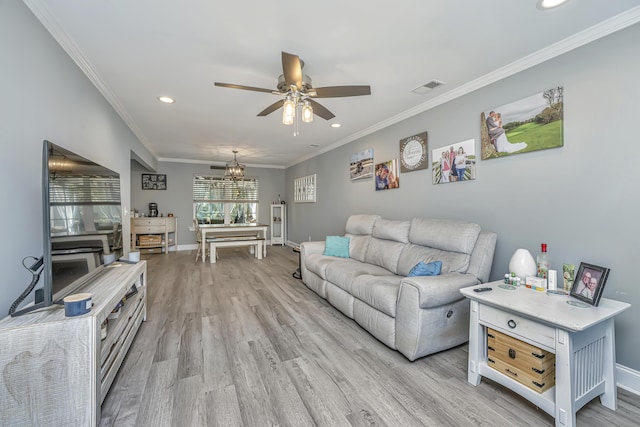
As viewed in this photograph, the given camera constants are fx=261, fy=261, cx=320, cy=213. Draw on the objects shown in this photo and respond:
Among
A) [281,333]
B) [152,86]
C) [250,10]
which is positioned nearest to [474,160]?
[250,10]

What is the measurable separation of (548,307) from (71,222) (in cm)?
294

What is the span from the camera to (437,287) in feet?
6.62

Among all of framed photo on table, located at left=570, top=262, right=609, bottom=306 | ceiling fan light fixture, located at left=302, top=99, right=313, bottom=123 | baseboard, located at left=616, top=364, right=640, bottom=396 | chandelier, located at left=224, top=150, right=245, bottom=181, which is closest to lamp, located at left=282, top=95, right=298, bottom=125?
ceiling fan light fixture, located at left=302, top=99, right=313, bottom=123

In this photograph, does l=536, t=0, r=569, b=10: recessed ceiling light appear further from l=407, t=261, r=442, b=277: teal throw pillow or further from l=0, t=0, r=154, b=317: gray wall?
l=0, t=0, r=154, b=317: gray wall

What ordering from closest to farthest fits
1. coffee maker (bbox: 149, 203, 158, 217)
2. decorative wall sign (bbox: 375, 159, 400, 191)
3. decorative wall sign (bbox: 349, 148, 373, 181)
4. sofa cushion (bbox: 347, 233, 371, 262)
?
sofa cushion (bbox: 347, 233, 371, 262) < decorative wall sign (bbox: 375, 159, 400, 191) < decorative wall sign (bbox: 349, 148, 373, 181) < coffee maker (bbox: 149, 203, 158, 217)

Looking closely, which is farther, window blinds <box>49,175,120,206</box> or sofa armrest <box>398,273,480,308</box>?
sofa armrest <box>398,273,480,308</box>

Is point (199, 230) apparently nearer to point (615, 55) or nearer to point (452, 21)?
point (452, 21)

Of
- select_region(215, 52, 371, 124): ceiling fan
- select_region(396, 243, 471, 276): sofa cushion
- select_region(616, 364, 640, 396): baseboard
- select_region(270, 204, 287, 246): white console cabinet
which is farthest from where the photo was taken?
select_region(270, 204, 287, 246): white console cabinet

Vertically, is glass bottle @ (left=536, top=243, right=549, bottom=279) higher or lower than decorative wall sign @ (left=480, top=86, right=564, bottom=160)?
lower

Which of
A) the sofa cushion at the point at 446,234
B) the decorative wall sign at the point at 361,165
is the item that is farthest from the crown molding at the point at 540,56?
the sofa cushion at the point at 446,234

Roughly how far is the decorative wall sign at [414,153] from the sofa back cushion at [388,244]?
0.78 meters

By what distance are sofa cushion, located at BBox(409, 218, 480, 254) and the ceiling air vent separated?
4.69 feet

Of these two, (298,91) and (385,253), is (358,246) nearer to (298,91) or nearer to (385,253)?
(385,253)

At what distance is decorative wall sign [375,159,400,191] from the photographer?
377 centimetres
